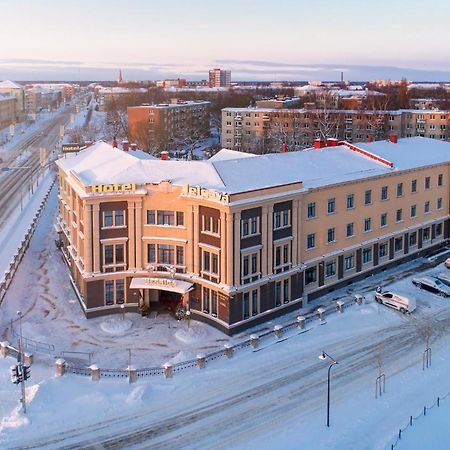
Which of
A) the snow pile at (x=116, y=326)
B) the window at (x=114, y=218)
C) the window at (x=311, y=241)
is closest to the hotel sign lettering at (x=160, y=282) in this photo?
the snow pile at (x=116, y=326)

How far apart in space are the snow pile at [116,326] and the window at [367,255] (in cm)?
1914

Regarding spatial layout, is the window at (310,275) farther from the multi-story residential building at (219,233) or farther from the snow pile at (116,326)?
the snow pile at (116,326)

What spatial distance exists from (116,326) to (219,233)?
29.2 ft

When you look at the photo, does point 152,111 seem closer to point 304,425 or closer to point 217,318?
point 217,318

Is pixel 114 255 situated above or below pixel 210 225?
below

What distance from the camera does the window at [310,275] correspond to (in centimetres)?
4477

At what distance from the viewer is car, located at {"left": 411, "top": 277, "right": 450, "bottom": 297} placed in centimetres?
4603

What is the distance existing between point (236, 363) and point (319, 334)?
6478 mm

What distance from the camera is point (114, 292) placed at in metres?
42.8

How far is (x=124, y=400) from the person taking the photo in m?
31.3

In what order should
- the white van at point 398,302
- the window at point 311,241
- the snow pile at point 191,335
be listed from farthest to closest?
the window at point 311,241, the white van at point 398,302, the snow pile at point 191,335

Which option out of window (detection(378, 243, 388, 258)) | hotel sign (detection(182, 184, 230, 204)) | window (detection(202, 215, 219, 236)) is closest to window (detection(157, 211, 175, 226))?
hotel sign (detection(182, 184, 230, 204))

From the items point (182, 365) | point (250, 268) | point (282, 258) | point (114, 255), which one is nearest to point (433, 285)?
point (282, 258)

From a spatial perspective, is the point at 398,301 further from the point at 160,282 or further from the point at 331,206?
the point at 160,282
